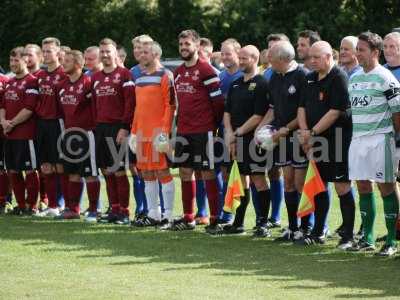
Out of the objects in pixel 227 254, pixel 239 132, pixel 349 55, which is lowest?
pixel 227 254

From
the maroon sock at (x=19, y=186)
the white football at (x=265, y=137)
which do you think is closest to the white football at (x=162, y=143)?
the white football at (x=265, y=137)

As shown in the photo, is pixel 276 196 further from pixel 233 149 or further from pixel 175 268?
pixel 175 268

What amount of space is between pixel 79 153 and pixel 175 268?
14.9ft

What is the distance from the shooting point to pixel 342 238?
1162 cm

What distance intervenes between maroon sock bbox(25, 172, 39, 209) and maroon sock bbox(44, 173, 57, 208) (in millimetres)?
169

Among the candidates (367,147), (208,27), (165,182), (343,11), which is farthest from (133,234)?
(343,11)

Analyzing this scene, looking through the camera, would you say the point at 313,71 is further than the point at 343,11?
No

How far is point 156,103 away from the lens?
532 inches

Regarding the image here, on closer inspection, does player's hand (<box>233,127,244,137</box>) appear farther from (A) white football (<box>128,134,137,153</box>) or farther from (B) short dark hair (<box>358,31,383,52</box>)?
(B) short dark hair (<box>358,31,383,52</box>)

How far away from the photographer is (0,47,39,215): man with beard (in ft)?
49.4

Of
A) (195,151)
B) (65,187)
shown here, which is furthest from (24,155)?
(195,151)

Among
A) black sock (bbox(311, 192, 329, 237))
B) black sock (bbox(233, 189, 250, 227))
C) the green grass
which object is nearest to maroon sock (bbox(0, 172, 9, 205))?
the green grass

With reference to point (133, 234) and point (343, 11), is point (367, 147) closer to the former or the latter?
point (133, 234)

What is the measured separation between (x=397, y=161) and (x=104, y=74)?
181 inches
